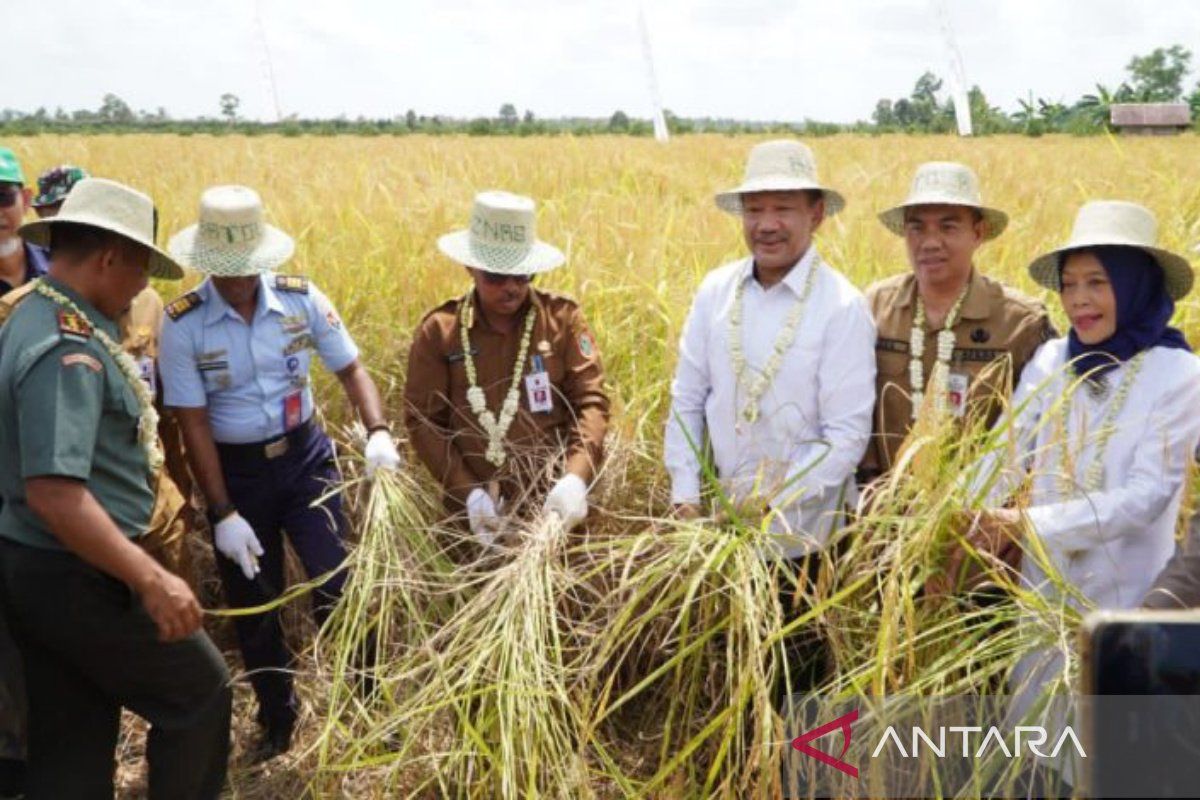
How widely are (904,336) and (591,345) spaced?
87cm

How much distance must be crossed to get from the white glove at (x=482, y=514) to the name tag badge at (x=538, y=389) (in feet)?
0.93

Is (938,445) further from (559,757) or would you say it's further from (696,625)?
(559,757)

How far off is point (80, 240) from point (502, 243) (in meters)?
1.07

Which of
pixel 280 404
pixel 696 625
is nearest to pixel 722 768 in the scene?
pixel 696 625

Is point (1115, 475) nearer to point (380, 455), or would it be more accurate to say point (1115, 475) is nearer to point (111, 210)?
point (380, 455)

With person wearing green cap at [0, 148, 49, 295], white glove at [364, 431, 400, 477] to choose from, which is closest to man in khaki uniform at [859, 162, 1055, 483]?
white glove at [364, 431, 400, 477]

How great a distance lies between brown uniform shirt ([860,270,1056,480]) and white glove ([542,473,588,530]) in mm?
762

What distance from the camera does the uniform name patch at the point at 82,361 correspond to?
2316 mm

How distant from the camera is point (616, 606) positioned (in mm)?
2502

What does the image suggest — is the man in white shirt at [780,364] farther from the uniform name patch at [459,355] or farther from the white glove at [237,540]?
the white glove at [237,540]

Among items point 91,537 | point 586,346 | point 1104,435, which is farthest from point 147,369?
point 1104,435

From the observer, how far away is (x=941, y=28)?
58.1 feet

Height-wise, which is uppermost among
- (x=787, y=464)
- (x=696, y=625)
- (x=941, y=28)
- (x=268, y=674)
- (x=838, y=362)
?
(x=941, y=28)

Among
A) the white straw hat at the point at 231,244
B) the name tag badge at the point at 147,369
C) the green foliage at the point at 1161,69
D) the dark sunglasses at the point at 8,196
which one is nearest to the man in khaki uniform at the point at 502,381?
the white straw hat at the point at 231,244
